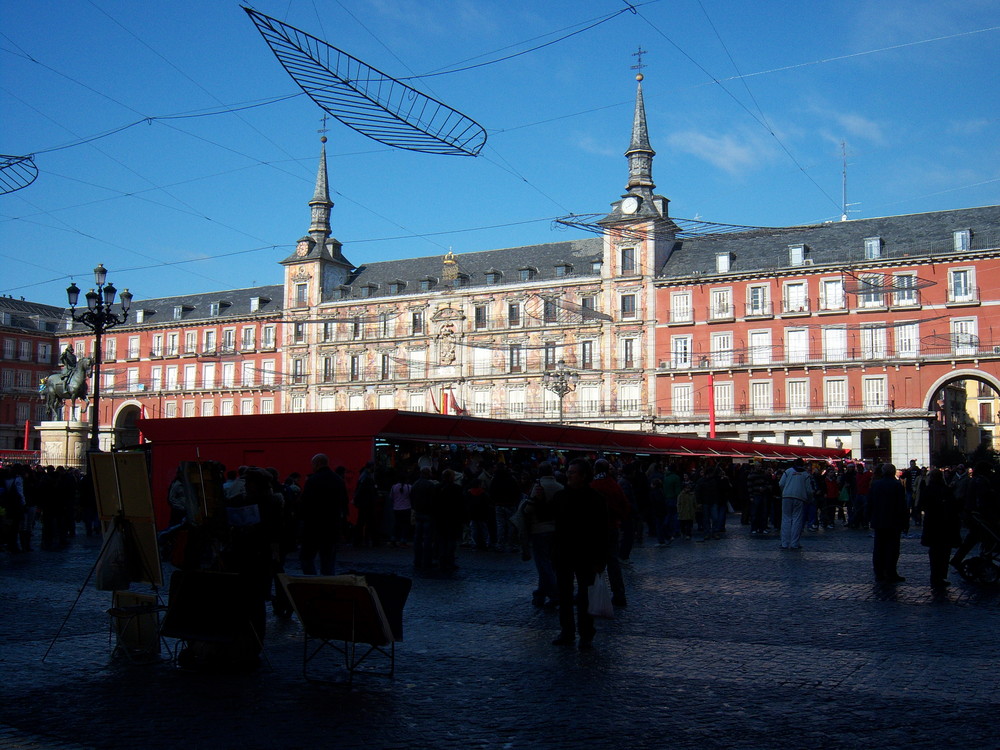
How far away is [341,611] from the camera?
22.4 ft

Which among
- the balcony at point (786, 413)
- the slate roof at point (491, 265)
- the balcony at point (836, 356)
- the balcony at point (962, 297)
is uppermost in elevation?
the slate roof at point (491, 265)

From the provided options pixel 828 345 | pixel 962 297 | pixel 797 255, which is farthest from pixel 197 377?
pixel 962 297

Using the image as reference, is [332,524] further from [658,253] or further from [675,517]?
[658,253]

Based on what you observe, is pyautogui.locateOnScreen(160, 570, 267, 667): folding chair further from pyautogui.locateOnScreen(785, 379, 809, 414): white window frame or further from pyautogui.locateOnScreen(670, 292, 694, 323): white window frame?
pyautogui.locateOnScreen(670, 292, 694, 323): white window frame

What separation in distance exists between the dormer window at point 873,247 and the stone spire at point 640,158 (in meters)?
13.1

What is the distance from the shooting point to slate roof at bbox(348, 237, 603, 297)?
61.4 metres

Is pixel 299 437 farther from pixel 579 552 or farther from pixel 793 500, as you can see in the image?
pixel 579 552

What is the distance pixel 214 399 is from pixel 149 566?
64283 millimetres

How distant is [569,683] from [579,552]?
60.4 inches

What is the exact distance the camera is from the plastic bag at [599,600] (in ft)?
26.8

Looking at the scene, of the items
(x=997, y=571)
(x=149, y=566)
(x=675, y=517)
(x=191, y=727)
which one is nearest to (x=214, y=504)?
(x=149, y=566)

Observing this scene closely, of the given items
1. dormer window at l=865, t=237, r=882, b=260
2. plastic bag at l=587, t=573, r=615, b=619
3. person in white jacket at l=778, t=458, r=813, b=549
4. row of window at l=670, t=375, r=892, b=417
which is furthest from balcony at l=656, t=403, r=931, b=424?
plastic bag at l=587, t=573, r=615, b=619

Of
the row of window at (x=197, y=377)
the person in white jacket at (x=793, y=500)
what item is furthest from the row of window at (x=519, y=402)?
the person in white jacket at (x=793, y=500)

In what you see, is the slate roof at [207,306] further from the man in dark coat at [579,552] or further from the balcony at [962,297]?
the man in dark coat at [579,552]
